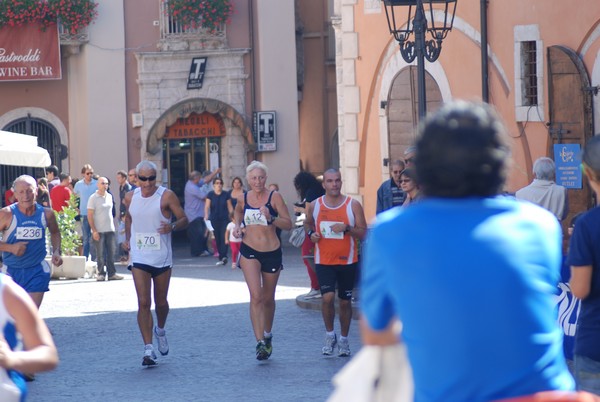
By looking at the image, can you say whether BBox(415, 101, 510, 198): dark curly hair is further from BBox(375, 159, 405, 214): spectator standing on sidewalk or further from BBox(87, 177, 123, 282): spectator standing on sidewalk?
BBox(87, 177, 123, 282): spectator standing on sidewalk

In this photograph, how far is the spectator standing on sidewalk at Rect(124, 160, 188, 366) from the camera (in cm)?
1114

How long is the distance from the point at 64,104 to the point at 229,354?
71.1ft

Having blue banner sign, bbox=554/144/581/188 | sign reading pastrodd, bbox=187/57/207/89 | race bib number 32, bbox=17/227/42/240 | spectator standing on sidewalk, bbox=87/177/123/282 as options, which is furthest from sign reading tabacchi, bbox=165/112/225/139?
race bib number 32, bbox=17/227/42/240

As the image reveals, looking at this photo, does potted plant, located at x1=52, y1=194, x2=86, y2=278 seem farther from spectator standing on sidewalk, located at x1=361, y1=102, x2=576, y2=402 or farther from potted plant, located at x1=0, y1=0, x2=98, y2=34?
spectator standing on sidewalk, located at x1=361, y1=102, x2=576, y2=402

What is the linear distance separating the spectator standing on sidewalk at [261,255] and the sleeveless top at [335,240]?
309 mm

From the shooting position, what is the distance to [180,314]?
50.8 ft

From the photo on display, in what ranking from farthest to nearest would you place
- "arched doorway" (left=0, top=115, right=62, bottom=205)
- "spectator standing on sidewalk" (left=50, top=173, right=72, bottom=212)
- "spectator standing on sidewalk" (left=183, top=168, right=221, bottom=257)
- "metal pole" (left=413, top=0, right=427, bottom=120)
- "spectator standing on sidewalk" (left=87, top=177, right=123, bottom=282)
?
"arched doorway" (left=0, top=115, right=62, bottom=205) → "spectator standing on sidewalk" (left=183, top=168, right=221, bottom=257) → "spectator standing on sidewalk" (left=50, top=173, right=72, bottom=212) → "spectator standing on sidewalk" (left=87, top=177, right=123, bottom=282) → "metal pole" (left=413, top=0, right=427, bottom=120)

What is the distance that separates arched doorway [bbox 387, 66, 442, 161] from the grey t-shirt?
15.1ft

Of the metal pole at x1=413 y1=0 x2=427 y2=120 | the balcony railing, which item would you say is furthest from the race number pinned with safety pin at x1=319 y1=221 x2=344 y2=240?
the balcony railing

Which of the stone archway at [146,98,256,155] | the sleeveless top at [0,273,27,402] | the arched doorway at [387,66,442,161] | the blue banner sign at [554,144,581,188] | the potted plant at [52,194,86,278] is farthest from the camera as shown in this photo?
the stone archway at [146,98,256,155]

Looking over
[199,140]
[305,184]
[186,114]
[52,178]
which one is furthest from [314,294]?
[199,140]

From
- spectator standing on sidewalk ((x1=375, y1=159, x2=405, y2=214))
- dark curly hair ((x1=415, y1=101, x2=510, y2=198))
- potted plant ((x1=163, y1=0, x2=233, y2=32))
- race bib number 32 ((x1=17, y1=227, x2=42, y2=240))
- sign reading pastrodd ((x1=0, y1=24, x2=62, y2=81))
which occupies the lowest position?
race bib number 32 ((x1=17, y1=227, x2=42, y2=240))

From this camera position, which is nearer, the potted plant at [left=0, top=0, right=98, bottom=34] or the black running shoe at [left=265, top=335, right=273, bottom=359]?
the black running shoe at [left=265, top=335, right=273, bottom=359]

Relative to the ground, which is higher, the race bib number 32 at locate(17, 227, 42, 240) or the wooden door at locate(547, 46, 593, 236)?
the wooden door at locate(547, 46, 593, 236)
